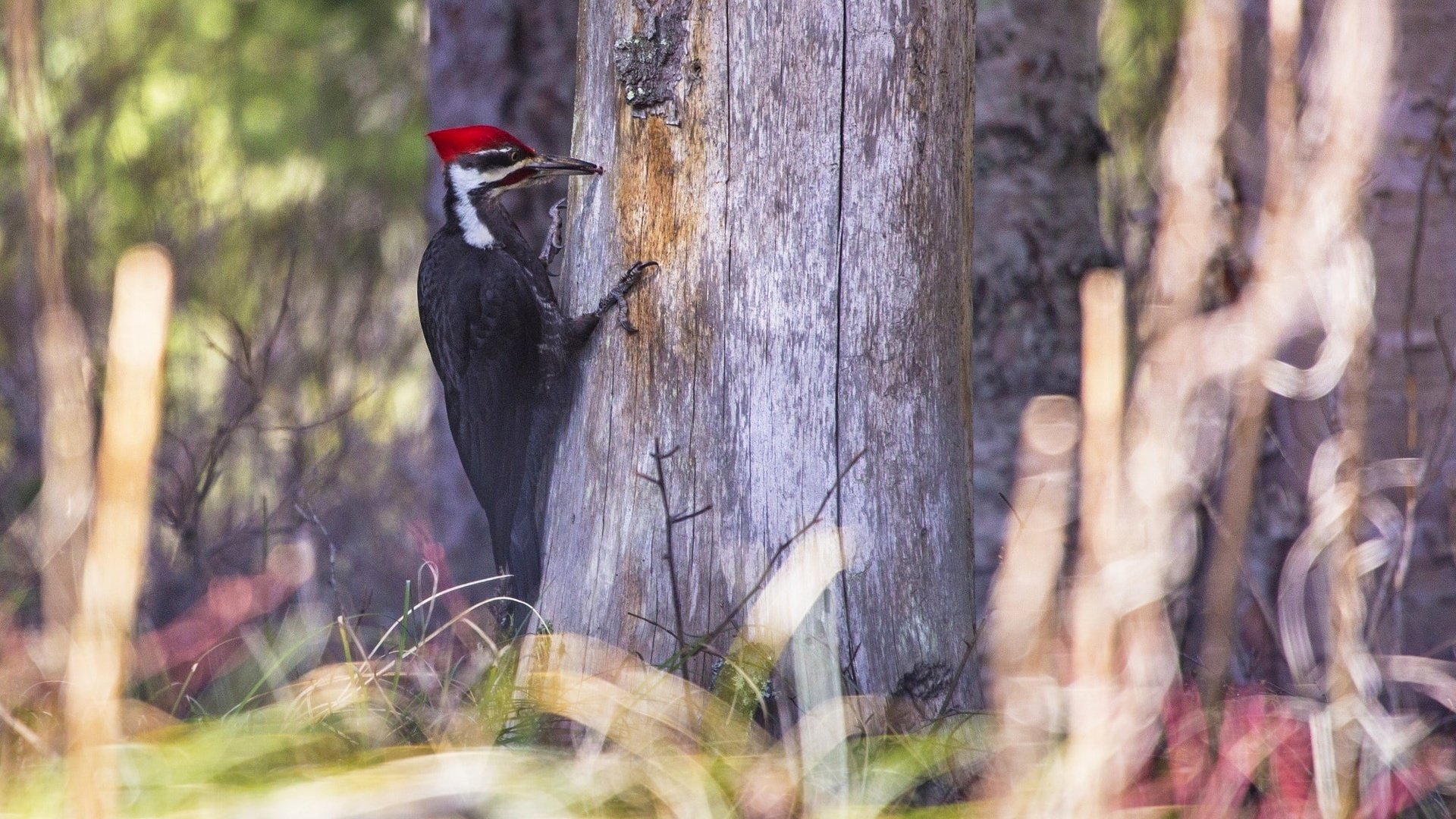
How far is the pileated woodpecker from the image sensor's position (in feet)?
10.2

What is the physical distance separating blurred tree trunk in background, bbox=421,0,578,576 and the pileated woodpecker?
1581 mm

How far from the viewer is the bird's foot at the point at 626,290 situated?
7.48ft

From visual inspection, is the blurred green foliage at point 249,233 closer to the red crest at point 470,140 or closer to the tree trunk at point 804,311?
the red crest at point 470,140

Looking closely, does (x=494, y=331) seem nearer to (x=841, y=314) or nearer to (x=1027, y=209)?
(x=841, y=314)

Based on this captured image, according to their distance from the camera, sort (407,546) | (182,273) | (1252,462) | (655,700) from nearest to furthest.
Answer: (1252,462), (655,700), (182,273), (407,546)

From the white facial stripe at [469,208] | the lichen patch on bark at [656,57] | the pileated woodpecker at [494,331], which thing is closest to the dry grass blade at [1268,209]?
the lichen patch on bark at [656,57]

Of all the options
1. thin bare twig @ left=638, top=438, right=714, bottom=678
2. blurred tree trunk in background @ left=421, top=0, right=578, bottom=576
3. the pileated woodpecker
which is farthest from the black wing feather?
blurred tree trunk in background @ left=421, top=0, right=578, bottom=576

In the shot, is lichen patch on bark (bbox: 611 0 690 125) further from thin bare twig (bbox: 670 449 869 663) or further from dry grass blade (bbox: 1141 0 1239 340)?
dry grass blade (bbox: 1141 0 1239 340)

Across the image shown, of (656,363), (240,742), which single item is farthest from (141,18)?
(240,742)

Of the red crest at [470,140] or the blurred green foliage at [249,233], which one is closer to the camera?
the red crest at [470,140]

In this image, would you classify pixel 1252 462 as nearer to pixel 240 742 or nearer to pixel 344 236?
pixel 240 742

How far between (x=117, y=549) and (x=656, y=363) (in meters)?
1.24

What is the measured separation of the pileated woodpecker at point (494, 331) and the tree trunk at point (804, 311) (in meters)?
0.82

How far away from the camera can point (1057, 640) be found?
208 cm
